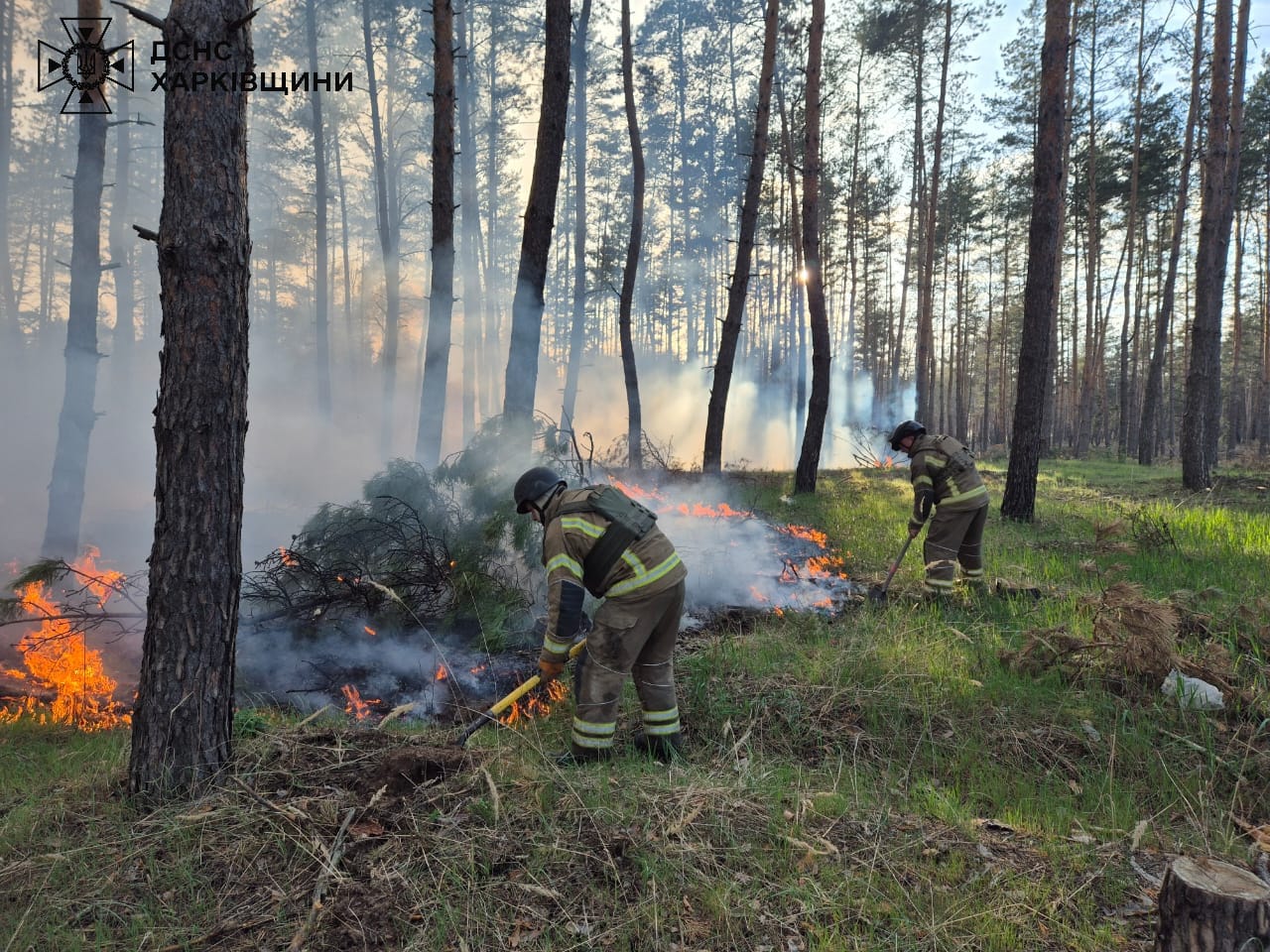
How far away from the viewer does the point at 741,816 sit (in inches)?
122

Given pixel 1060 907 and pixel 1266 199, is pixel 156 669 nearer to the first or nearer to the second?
pixel 1060 907

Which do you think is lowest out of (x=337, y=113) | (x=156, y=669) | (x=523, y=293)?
(x=156, y=669)

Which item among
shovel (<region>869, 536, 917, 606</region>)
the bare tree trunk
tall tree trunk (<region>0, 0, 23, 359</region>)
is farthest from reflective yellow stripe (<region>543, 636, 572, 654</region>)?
tall tree trunk (<region>0, 0, 23, 359</region>)

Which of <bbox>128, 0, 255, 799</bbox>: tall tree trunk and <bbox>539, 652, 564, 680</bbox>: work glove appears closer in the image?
<bbox>128, 0, 255, 799</bbox>: tall tree trunk

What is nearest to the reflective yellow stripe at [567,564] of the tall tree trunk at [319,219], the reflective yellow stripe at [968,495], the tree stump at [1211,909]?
the tree stump at [1211,909]

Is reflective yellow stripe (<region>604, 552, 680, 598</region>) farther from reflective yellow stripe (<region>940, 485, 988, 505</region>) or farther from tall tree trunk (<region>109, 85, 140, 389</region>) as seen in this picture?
tall tree trunk (<region>109, 85, 140, 389</region>)

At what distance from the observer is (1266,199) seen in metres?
23.9

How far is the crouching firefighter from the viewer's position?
3895mm

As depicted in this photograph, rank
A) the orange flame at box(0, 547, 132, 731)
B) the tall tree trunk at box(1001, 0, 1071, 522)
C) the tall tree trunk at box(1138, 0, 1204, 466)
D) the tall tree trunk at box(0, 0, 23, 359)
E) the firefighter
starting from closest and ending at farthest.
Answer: the orange flame at box(0, 547, 132, 731) < the firefighter < the tall tree trunk at box(1001, 0, 1071, 522) < the tall tree trunk at box(1138, 0, 1204, 466) < the tall tree trunk at box(0, 0, 23, 359)

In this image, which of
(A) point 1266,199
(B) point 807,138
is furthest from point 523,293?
(A) point 1266,199

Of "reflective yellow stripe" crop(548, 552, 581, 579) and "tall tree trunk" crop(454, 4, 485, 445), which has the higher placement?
"tall tree trunk" crop(454, 4, 485, 445)

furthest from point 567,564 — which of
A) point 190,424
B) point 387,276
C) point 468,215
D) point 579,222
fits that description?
point 468,215

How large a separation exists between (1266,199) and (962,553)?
89.4 ft

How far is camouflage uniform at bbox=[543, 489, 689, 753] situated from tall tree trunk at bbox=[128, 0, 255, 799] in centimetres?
162
